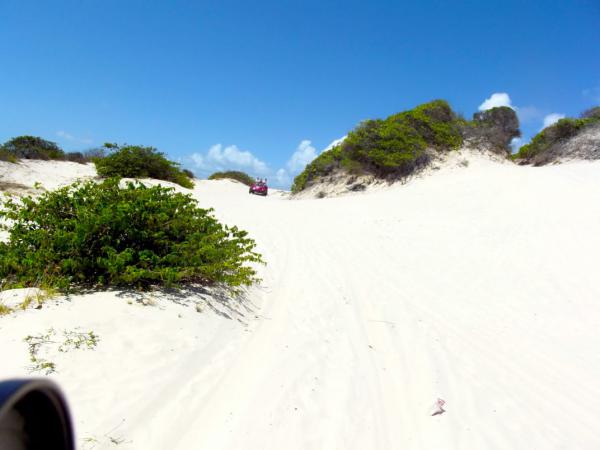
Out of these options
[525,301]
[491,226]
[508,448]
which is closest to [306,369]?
[508,448]

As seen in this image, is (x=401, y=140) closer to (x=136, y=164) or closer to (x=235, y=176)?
(x=136, y=164)

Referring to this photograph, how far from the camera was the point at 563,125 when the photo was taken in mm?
18047

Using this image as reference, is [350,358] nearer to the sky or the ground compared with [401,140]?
nearer to the ground

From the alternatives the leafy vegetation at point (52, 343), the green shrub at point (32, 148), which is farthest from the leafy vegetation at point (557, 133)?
the green shrub at point (32, 148)

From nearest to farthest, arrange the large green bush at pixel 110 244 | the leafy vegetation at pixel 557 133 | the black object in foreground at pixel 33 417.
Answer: the black object in foreground at pixel 33 417 → the large green bush at pixel 110 244 → the leafy vegetation at pixel 557 133

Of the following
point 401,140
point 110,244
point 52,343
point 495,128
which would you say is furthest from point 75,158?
point 495,128

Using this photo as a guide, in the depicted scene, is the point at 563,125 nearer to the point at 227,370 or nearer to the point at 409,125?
the point at 409,125

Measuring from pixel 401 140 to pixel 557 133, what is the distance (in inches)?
315

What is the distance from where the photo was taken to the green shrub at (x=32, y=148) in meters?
18.8

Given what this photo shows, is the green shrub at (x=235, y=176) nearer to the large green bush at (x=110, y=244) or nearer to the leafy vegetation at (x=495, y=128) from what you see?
the leafy vegetation at (x=495, y=128)

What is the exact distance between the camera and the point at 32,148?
19625 mm

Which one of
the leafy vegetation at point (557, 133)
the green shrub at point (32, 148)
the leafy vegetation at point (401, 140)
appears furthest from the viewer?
the leafy vegetation at point (401, 140)

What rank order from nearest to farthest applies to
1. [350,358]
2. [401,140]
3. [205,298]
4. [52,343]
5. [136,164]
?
[52,343] < [350,358] < [205,298] < [136,164] < [401,140]

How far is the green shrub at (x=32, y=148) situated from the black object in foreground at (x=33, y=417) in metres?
20.8
